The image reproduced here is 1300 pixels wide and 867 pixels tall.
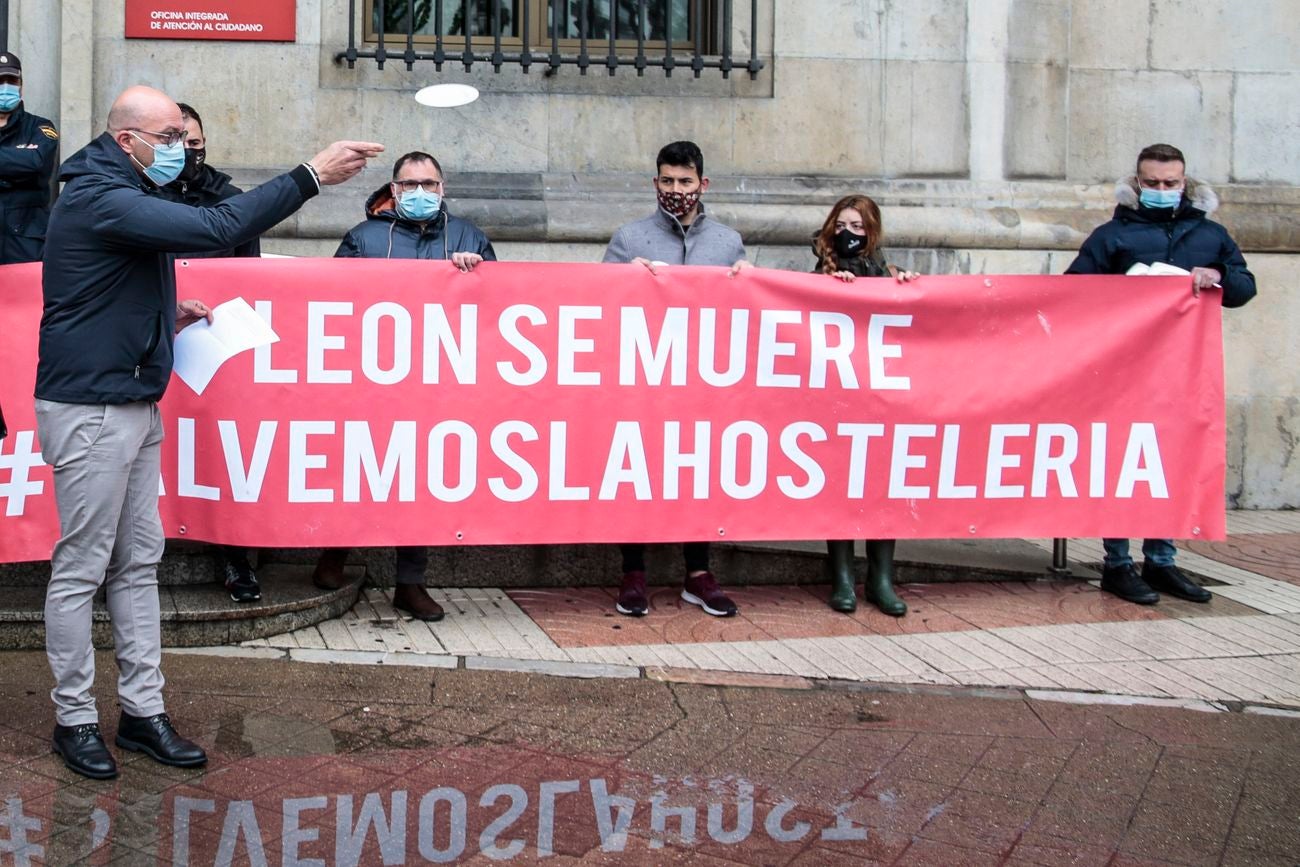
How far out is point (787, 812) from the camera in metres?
4.45

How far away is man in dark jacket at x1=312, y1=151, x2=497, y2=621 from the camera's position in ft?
21.2

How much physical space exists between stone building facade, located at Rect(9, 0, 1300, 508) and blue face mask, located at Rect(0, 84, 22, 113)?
3.34ft

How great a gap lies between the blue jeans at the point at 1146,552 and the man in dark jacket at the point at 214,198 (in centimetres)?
391

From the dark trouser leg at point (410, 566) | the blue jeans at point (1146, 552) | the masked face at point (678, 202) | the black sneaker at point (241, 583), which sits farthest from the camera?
the blue jeans at point (1146, 552)

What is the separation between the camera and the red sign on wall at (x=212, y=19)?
8.79 metres

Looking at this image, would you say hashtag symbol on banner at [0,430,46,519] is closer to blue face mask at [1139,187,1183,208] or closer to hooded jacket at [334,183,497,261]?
hooded jacket at [334,183,497,261]

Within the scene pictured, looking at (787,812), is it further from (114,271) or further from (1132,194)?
(1132,194)

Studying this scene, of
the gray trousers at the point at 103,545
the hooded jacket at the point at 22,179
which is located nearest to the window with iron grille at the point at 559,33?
the hooded jacket at the point at 22,179

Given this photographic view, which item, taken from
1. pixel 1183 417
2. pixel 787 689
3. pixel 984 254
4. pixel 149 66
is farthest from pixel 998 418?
pixel 149 66

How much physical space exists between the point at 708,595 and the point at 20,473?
2868mm

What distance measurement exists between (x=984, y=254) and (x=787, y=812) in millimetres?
5651

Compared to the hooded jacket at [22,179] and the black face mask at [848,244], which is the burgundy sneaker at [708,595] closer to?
the black face mask at [848,244]

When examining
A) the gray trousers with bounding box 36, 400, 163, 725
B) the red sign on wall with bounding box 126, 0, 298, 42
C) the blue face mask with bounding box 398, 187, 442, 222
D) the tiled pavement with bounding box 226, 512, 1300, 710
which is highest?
the red sign on wall with bounding box 126, 0, 298, 42

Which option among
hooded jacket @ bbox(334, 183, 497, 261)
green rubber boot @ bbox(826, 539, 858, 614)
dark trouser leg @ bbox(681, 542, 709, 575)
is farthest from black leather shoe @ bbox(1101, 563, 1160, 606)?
hooded jacket @ bbox(334, 183, 497, 261)
